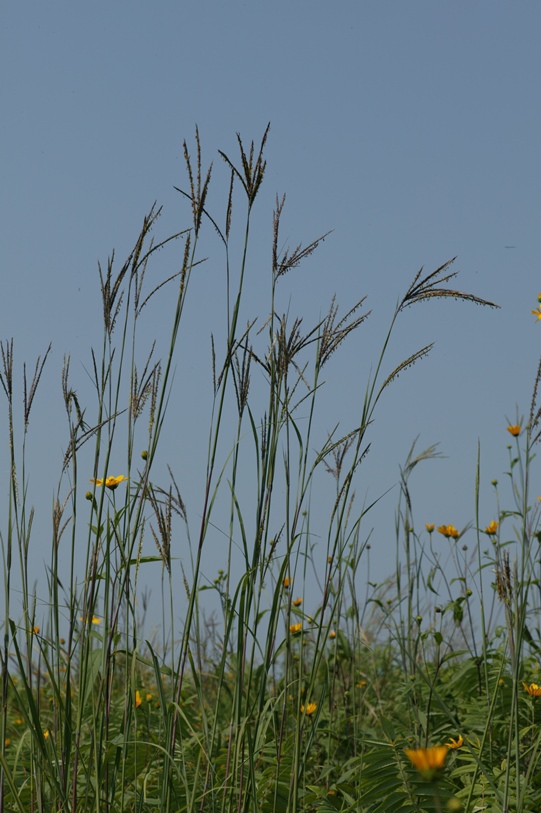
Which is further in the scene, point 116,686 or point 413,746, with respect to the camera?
point 116,686

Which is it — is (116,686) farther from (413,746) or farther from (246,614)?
(246,614)

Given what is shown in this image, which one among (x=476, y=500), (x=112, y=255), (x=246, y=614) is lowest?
(x=246, y=614)

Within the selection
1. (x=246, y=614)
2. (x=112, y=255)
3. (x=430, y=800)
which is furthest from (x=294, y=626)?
(x=112, y=255)

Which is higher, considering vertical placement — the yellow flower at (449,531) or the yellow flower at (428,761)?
the yellow flower at (449,531)

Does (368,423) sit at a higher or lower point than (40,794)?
higher

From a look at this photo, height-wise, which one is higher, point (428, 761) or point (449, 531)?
point (449, 531)

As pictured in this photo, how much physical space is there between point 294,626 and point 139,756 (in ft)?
1.92

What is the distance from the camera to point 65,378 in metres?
1.48

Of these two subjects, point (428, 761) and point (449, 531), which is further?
point (449, 531)

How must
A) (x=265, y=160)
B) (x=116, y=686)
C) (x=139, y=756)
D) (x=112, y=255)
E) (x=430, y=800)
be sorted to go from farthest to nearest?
(x=116, y=686), (x=139, y=756), (x=430, y=800), (x=112, y=255), (x=265, y=160)

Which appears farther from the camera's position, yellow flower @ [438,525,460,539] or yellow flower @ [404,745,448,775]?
yellow flower @ [438,525,460,539]

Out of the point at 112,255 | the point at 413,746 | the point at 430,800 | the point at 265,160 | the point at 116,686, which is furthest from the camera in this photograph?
the point at 116,686

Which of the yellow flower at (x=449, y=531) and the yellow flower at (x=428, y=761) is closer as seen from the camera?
the yellow flower at (x=428, y=761)

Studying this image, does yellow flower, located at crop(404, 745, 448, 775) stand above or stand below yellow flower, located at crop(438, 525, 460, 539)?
below
